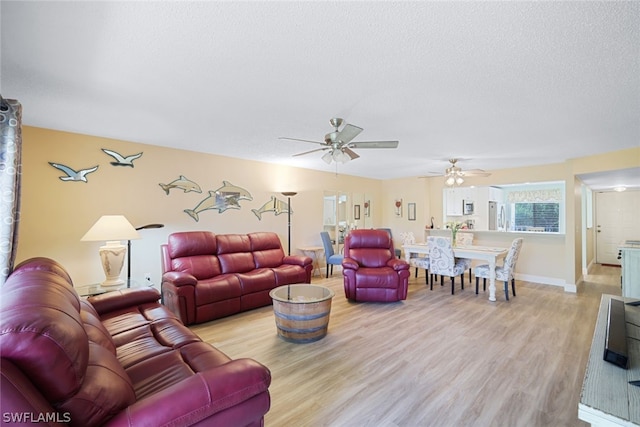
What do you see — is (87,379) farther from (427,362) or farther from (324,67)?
(427,362)

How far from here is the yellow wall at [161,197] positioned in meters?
3.28

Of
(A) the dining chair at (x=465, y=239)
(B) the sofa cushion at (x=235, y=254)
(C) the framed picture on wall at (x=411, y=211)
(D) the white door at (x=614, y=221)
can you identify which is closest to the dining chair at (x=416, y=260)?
(A) the dining chair at (x=465, y=239)

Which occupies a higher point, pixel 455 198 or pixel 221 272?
pixel 455 198

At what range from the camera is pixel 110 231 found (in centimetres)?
309

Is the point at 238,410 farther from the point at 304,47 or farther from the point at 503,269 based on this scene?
the point at 503,269

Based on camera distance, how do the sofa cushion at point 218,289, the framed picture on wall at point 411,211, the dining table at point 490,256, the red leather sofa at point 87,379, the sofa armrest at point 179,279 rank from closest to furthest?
the red leather sofa at point 87,379
the sofa armrest at point 179,279
the sofa cushion at point 218,289
the dining table at point 490,256
the framed picture on wall at point 411,211

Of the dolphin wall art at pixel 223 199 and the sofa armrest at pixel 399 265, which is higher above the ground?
the dolphin wall art at pixel 223 199

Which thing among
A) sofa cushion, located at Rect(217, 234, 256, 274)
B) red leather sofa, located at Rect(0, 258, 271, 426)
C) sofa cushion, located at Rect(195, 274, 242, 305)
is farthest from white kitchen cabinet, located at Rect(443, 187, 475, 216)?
red leather sofa, located at Rect(0, 258, 271, 426)

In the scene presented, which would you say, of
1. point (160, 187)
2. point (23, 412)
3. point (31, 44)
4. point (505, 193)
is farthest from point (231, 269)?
point (505, 193)

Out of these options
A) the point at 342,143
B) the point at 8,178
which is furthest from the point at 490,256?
the point at 8,178

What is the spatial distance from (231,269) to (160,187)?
5.32 feet

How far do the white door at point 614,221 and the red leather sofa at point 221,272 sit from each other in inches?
328

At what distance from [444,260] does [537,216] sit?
14.2 feet

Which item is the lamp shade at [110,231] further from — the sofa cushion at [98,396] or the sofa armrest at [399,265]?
the sofa armrest at [399,265]
